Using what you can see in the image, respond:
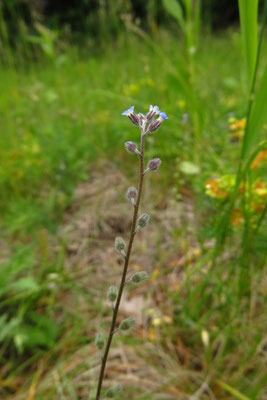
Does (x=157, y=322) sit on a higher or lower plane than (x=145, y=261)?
lower

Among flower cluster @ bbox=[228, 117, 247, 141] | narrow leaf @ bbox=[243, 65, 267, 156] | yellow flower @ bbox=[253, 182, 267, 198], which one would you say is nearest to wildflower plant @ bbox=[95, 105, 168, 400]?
narrow leaf @ bbox=[243, 65, 267, 156]

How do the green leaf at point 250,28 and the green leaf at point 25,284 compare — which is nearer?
the green leaf at point 250,28

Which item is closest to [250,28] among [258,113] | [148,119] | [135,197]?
[258,113]

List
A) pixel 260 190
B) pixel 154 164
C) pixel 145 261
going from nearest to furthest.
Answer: pixel 154 164 → pixel 260 190 → pixel 145 261

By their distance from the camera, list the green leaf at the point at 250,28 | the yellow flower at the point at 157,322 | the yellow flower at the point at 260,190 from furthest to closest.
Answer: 1. the yellow flower at the point at 157,322
2. the yellow flower at the point at 260,190
3. the green leaf at the point at 250,28

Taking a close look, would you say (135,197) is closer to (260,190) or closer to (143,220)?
(143,220)

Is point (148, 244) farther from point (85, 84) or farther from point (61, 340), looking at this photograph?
point (85, 84)

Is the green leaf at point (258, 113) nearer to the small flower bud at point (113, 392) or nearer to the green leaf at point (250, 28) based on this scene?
the green leaf at point (250, 28)

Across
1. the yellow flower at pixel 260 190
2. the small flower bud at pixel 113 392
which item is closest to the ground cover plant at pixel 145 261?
the yellow flower at pixel 260 190
